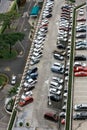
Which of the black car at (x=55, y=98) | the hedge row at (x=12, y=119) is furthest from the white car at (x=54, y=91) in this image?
the hedge row at (x=12, y=119)

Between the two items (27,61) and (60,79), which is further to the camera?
(27,61)

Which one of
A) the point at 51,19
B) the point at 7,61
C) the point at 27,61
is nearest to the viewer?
the point at 27,61

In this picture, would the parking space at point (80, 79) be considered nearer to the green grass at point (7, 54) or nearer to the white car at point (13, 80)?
the white car at point (13, 80)

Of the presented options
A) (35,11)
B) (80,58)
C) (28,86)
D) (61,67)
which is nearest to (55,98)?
(28,86)

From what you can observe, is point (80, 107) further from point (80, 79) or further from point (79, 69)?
point (79, 69)

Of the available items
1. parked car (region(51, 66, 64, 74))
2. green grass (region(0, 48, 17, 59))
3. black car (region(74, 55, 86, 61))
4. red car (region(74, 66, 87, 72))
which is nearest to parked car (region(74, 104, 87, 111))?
red car (region(74, 66, 87, 72))

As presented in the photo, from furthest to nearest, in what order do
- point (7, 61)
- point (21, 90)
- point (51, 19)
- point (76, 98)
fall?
1. point (51, 19)
2. point (7, 61)
3. point (21, 90)
4. point (76, 98)

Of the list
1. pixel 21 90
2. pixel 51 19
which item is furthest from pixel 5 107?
pixel 51 19

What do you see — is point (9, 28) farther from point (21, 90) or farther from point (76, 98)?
point (76, 98)
